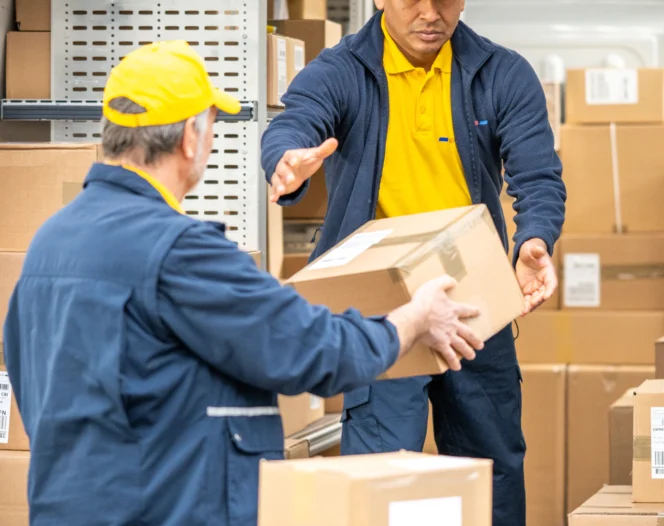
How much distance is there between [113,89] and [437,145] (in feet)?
3.33

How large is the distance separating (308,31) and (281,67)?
1.33ft

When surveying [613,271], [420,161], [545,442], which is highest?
[420,161]

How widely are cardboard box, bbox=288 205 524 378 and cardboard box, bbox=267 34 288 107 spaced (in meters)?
1.25

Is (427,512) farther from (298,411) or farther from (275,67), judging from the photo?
(275,67)

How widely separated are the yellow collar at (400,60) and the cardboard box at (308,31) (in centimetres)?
105

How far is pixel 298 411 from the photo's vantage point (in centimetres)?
355

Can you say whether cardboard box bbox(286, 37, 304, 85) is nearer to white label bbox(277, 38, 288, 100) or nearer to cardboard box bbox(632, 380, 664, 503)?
white label bbox(277, 38, 288, 100)

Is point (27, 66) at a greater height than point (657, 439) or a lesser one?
greater

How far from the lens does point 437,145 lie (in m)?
2.77

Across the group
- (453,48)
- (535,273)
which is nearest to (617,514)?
(535,273)

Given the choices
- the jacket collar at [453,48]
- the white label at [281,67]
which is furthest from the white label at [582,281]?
the jacket collar at [453,48]

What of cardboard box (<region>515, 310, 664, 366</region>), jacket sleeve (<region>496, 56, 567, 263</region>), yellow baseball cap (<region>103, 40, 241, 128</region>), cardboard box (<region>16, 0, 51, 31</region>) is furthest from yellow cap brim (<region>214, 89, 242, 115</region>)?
cardboard box (<region>515, 310, 664, 366</region>)

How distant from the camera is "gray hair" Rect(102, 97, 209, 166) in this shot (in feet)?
6.34

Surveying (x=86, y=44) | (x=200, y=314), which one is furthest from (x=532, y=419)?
(x=200, y=314)
